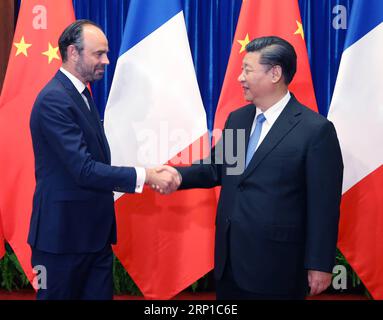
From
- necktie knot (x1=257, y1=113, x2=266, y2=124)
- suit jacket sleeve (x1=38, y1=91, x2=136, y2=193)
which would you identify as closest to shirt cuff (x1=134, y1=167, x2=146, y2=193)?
suit jacket sleeve (x1=38, y1=91, x2=136, y2=193)

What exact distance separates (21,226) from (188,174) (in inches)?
41.5

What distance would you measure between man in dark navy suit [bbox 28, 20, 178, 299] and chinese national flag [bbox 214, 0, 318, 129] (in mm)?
806

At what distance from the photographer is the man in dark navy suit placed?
2.03 meters

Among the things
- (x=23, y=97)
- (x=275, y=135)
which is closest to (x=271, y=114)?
(x=275, y=135)

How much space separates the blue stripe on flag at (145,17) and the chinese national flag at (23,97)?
32 cm

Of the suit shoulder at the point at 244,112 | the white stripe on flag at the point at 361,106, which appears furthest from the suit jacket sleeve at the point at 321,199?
the white stripe on flag at the point at 361,106

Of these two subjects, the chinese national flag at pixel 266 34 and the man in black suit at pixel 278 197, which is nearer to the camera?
the man in black suit at pixel 278 197

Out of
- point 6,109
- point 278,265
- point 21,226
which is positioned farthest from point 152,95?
point 278,265

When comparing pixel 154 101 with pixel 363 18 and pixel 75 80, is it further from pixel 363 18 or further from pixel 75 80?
pixel 363 18

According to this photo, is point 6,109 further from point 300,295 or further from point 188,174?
point 300,295

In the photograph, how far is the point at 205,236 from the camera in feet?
9.32

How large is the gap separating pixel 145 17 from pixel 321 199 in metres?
1.49

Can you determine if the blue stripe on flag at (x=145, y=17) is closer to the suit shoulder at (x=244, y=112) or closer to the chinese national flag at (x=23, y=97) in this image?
the chinese national flag at (x=23, y=97)

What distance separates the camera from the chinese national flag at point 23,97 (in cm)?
273
